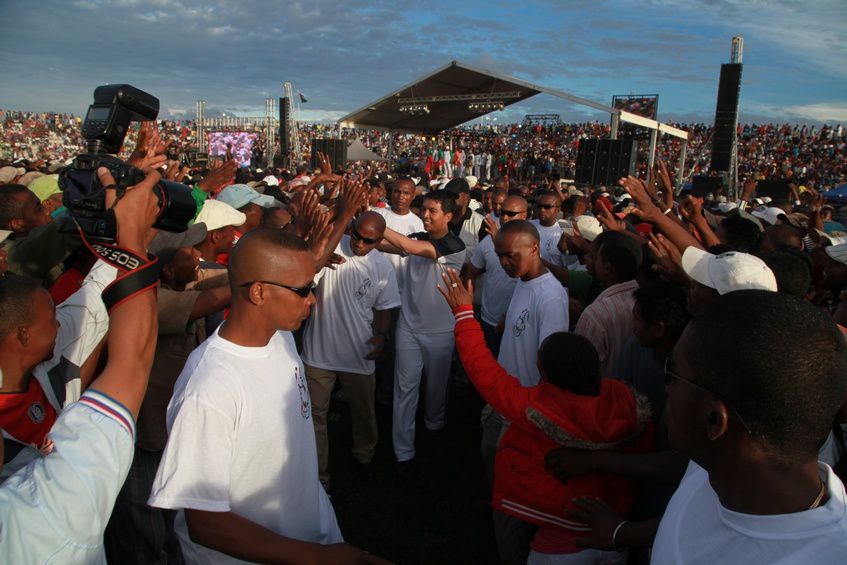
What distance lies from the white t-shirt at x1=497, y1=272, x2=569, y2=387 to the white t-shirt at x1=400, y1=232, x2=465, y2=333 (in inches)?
50.2

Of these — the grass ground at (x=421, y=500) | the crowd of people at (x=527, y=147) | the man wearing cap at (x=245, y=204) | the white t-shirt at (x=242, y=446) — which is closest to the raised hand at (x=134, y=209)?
the white t-shirt at (x=242, y=446)

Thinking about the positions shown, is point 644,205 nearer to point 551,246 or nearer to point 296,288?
point 296,288

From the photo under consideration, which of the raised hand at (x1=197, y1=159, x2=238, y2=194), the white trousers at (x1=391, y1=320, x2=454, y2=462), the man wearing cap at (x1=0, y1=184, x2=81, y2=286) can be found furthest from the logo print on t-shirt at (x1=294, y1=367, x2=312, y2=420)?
the raised hand at (x1=197, y1=159, x2=238, y2=194)

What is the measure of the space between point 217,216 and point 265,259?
1.86 meters

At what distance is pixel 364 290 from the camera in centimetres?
432

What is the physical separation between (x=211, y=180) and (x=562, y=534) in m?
4.00

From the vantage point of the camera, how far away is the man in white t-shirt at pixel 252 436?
5.40ft

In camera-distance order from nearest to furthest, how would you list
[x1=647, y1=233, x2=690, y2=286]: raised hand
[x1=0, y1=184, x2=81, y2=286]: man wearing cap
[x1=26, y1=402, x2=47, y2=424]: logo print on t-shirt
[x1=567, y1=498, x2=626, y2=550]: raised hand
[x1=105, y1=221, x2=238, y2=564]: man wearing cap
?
[x1=26, y1=402, x2=47, y2=424]: logo print on t-shirt → [x1=567, y1=498, x2=626, y2=550]: raised hand → [x1=105, y1=221, x2=238, y2=564]: man wearing cap → [x1=647, y1=233, x2=690, y2=286]: raised hand → [x1=0, y1=184, x2=81, y2=286]: man wearing cap

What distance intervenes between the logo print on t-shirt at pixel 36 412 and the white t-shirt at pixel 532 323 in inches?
97.4

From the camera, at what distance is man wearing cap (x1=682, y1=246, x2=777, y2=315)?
2.39m

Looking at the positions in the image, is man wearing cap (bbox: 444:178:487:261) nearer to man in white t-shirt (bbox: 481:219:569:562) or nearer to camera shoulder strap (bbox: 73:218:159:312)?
man in white t-shirt (bbox: 481:219:569:562)

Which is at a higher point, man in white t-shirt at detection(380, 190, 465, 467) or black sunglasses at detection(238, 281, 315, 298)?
black sunglasses at detection(238, 281, 315, 298)

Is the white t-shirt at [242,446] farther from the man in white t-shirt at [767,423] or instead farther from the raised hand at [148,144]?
the man in white t-shirt at [767,423]

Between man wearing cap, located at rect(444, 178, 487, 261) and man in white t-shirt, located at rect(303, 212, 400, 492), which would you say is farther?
man wearing cap, located at rect(444, 178, 487, 261)
